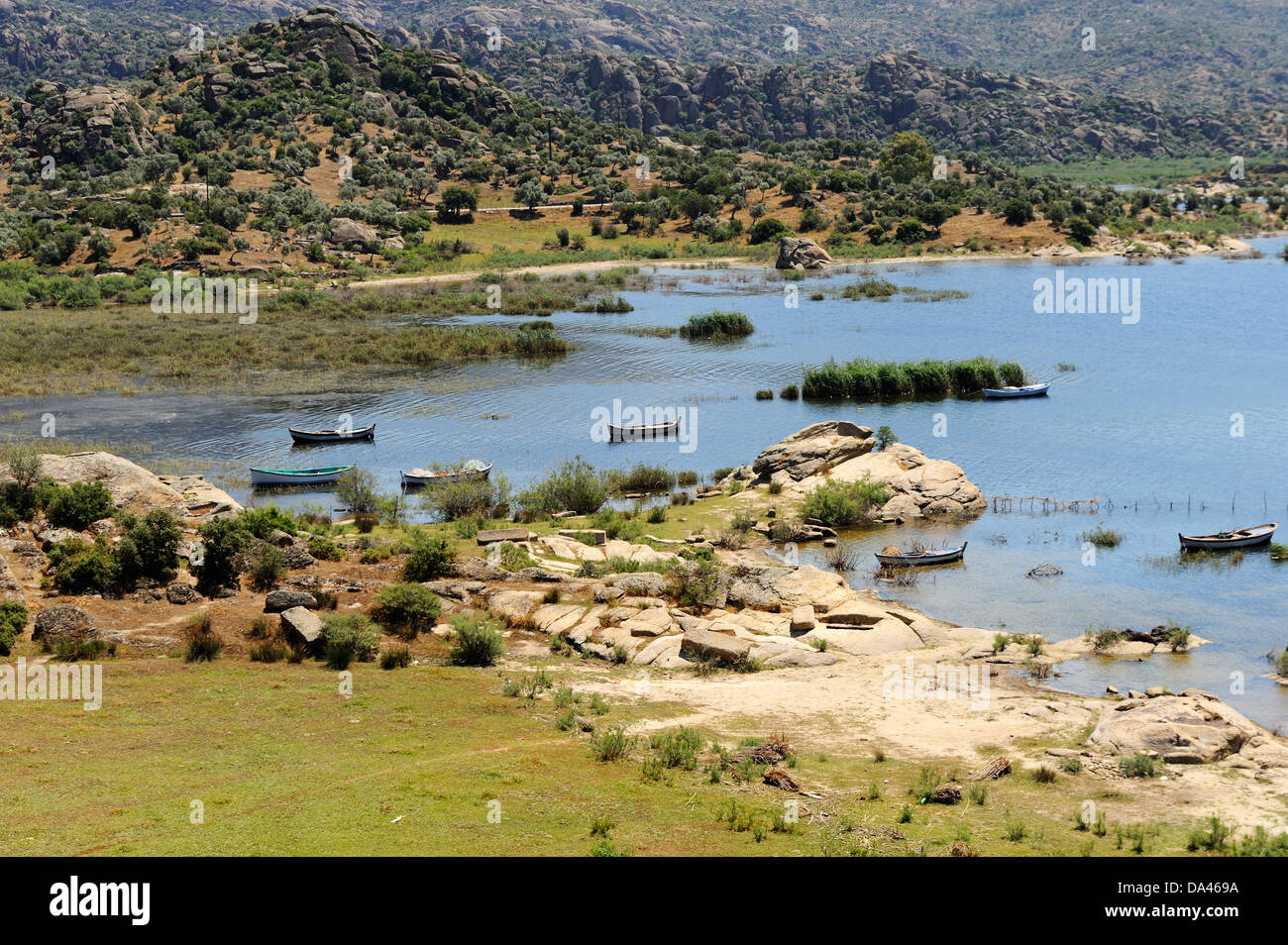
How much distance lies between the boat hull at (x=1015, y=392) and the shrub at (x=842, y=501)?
21.3m

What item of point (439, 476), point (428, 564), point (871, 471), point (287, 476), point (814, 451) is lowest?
point (428, 564)

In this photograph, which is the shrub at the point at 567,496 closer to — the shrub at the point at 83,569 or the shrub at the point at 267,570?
the shrub at the point at 267,570

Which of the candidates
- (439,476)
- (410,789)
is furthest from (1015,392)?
(410,789)

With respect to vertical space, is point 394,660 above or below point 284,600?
below

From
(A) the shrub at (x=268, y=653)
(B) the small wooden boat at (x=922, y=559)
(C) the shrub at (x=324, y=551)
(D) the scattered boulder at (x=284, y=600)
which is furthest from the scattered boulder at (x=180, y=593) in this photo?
(B) the small wooden boat at (x=922, y=559)

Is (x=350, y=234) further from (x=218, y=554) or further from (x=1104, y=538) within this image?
(x=1104, y=538)

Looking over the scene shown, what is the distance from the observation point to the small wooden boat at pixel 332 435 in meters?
49.6

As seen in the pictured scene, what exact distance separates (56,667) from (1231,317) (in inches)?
3149

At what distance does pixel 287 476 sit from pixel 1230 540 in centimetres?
3174

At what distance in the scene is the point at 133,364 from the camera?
6662 centimetres

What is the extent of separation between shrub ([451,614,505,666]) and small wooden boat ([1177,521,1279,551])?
21.9 metres

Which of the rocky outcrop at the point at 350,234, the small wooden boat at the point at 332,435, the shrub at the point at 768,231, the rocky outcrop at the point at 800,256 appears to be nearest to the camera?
the small wooden boat at the point at 332,435

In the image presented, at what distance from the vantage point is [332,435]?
4991 centimetres

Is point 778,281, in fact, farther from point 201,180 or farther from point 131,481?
point 131,481
